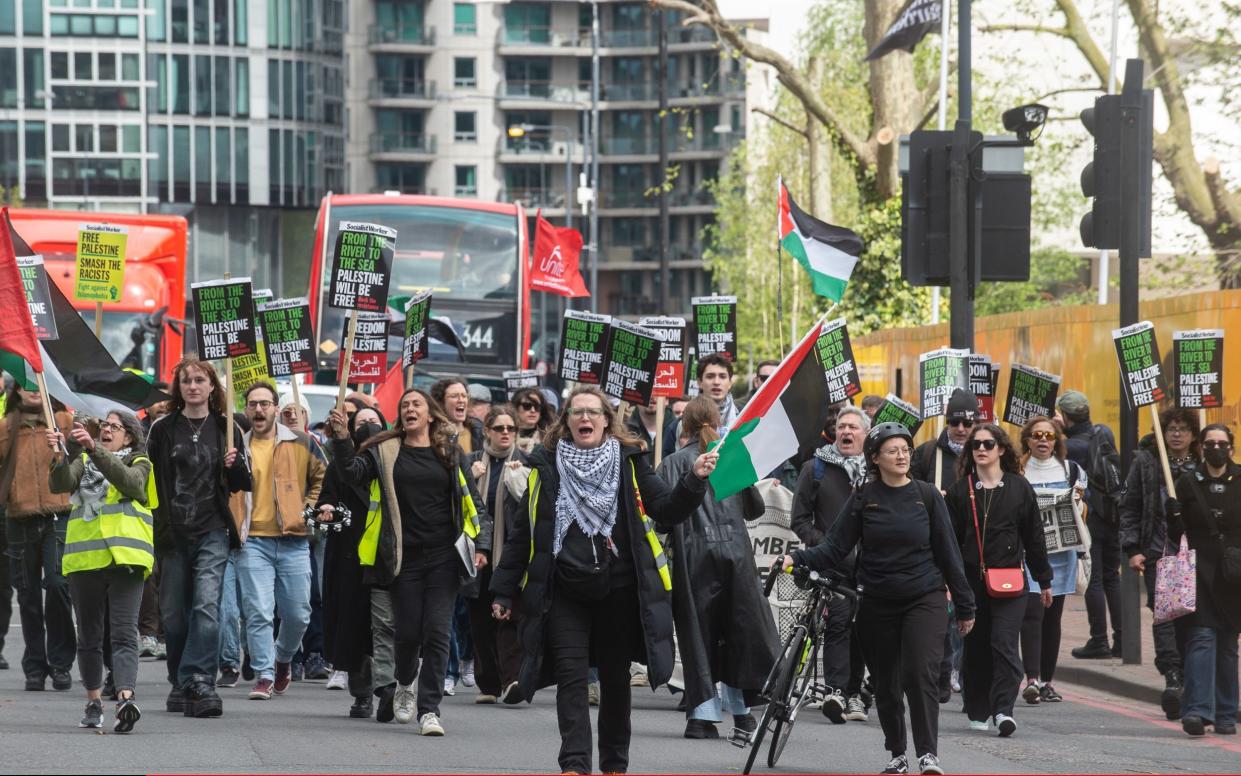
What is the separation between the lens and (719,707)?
33.9 feet

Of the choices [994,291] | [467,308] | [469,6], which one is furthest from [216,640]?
[469,6]

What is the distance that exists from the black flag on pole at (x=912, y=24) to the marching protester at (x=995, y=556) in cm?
1147

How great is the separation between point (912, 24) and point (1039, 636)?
458 inches

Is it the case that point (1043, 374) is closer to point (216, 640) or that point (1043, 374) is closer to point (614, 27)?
point (216, 640)

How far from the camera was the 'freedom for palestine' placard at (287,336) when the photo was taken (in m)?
13.1

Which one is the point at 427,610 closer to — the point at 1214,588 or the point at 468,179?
the point at 1214,588

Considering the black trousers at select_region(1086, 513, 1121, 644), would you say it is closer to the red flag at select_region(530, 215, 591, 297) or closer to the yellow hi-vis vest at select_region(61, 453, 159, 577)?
the yellow hi-vis vest at select_region(61, 453, 159, 577)

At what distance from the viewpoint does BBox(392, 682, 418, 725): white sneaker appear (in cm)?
1045

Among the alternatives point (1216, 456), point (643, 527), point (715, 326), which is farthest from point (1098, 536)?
point (643, 527)

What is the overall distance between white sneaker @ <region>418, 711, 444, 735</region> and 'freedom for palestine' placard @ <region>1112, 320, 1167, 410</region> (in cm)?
492

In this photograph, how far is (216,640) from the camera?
10.5 m

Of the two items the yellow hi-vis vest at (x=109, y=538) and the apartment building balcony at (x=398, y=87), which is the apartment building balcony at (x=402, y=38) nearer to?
the apartment building balcony at (x=398, y=87)

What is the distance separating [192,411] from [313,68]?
2509 inches

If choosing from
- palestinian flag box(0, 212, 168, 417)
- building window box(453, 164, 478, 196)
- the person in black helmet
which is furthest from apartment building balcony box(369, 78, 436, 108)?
the person in black helmet
